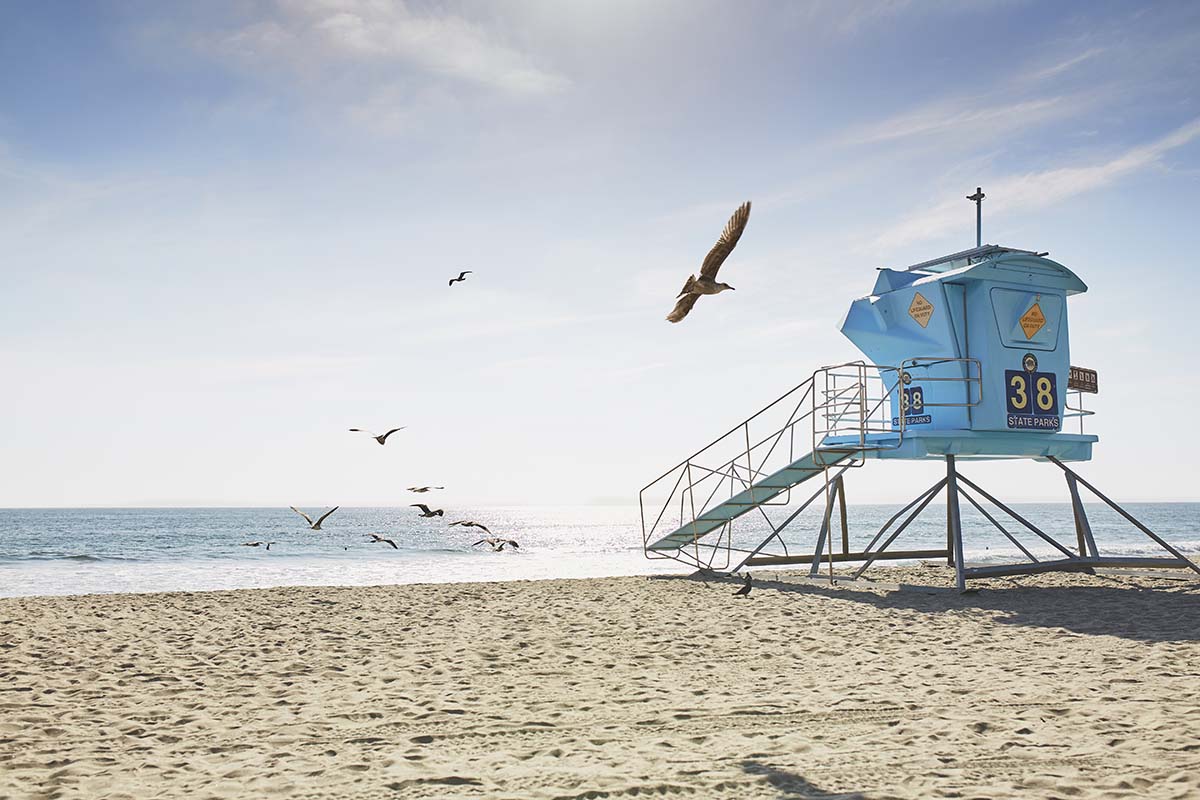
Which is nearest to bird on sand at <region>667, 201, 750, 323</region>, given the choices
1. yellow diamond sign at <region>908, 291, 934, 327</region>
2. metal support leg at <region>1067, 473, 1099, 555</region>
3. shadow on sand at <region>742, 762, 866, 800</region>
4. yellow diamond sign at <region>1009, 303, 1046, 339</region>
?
shadow on sand at <region>742, 762, 866, 800</region>

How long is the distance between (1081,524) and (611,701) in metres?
14.5

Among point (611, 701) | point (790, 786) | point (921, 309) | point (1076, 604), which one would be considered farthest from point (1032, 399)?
point (790, 786)

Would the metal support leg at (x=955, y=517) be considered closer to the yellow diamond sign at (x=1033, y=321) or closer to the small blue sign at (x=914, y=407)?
the small blue sign at (x=914, y=407)

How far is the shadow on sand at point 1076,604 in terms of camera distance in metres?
11.9

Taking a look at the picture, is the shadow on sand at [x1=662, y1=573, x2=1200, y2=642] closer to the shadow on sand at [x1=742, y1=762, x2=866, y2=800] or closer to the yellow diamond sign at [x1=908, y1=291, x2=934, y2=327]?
the yellow diamond sign at [x1=908, y1=291, x2=934, y2=327]

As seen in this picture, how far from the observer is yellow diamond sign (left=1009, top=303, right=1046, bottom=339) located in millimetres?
15836

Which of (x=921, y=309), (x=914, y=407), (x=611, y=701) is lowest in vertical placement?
(x=611, y=701)

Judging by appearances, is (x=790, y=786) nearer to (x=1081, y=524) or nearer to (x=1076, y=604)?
(x=1076, y=604)

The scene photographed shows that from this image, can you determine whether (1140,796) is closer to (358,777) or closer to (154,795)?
(358,777)

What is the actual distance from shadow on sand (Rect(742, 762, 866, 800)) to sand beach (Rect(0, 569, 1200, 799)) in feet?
0.07

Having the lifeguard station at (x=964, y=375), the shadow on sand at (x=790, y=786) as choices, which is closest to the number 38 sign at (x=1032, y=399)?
the lifeguard station at (x=964, y=375)

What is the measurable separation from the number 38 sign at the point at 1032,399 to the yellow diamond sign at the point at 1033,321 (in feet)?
2.34

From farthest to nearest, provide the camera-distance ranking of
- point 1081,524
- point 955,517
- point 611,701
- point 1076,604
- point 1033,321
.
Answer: point 1081,524, point 955,517, point 1033,321, point 1076,604, point 611,701

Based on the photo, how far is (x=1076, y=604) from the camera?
1451 cm
